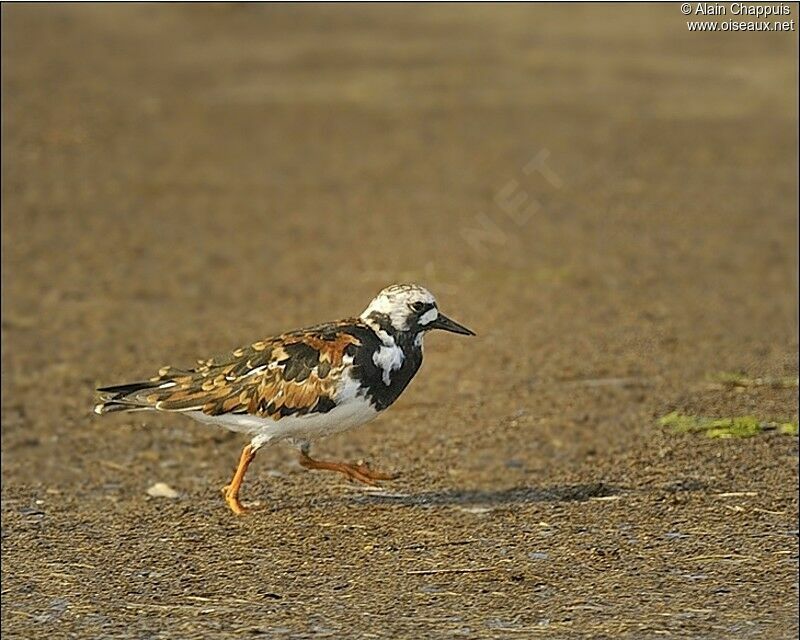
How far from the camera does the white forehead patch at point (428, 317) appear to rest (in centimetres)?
759

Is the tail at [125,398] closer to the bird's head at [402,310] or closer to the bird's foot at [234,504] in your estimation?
the bird's foot at [234,504]

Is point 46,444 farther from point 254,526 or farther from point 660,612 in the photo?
point 660,612

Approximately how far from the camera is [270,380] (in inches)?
292

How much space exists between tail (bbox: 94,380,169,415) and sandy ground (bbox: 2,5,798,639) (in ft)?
1.95

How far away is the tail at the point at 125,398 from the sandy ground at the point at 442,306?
59 centimetres

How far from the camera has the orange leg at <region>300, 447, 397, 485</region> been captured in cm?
782

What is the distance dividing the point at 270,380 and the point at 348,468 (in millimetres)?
757

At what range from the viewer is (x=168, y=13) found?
31.1 meters

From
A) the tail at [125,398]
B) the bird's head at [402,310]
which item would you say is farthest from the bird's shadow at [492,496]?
the tail at [125,398]

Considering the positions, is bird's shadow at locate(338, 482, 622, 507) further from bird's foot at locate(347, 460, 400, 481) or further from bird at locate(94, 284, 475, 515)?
bird at locate(94, 284, 475, 515)

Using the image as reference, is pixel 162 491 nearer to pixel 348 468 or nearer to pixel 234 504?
pixel 234 504

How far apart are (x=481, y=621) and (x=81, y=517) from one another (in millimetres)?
2606

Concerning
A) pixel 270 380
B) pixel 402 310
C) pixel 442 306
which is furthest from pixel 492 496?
pixel 442 306

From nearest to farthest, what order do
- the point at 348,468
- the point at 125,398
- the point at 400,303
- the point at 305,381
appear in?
the point at 305,381
the point at 400,303
the point at 125,398
the point at 348,468
